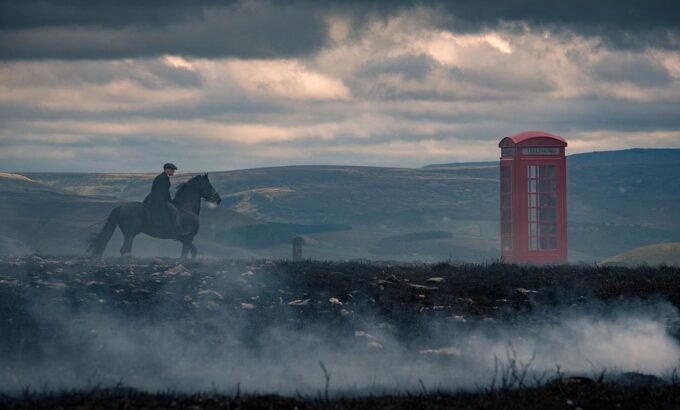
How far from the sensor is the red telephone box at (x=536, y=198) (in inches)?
1233

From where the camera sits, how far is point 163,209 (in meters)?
27.3

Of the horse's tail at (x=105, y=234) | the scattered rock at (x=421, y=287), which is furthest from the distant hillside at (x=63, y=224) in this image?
the scattered rock at (x=421, y=287)

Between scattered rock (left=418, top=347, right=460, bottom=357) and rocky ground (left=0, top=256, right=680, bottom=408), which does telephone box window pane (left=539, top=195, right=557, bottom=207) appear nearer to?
rocky ground (left=0, top=256, right=680, bottom=408)

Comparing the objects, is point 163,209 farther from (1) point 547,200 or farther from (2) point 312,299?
(1) point 547,200

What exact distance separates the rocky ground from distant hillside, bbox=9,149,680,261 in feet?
122

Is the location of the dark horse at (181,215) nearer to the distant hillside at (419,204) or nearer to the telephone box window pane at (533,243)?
the telephone box window pane at (533,243)

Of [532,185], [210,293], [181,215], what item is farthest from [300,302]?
[532,185]

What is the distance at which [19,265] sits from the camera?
A: 2112 centimetres

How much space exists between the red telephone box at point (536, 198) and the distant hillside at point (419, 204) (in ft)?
89.9

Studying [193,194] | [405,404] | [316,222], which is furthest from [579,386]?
[316,222]

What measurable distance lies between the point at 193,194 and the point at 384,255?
1565 inches

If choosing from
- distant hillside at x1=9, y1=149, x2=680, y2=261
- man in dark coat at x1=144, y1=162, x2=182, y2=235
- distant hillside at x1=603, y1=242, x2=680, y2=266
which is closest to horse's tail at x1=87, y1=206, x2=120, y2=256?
man in dark coat at x1=144, y1=162, x2=182, y2=235

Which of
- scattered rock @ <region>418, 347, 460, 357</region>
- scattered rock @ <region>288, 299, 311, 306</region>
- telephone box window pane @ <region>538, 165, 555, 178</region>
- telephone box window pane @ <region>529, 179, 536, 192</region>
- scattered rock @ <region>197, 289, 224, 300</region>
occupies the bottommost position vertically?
scattered rock @ <region>418, 347, 460, 357</region>

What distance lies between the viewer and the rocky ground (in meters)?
16.4
